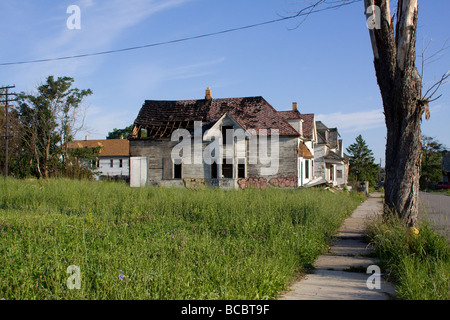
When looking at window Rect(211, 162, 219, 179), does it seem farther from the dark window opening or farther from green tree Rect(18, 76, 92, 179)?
green tree Rect(18, 76, 92, 179)

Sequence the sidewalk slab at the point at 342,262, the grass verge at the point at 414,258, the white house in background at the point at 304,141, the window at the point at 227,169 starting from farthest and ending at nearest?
the white house in background at the point at 304,141 < the window at the point at 227,169 < the sidewalk slab at the point at 342,262 < the grass verge at the point at 414,258

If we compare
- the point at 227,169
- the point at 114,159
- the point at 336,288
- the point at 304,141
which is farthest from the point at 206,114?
the point at 114,159

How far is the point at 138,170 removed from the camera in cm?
3269

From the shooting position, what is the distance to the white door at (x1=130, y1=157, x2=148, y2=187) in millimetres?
32438

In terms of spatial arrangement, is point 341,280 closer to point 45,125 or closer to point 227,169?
point 227,169

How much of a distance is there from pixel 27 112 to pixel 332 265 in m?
45.8

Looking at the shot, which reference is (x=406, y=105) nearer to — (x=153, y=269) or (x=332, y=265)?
(x=332, y=265)

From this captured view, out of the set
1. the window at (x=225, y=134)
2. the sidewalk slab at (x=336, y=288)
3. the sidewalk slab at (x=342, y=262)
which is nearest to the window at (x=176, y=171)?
the window at (x=225, y=134)

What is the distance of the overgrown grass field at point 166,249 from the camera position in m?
5.05

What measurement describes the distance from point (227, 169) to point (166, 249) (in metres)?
24.0

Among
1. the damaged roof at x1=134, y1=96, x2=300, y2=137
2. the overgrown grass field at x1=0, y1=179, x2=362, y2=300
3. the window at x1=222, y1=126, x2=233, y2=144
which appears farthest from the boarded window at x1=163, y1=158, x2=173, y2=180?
the overgrown grass field at x1=0, y1=179, x2=362, y2=300

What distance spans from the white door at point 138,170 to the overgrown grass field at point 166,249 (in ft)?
61.5

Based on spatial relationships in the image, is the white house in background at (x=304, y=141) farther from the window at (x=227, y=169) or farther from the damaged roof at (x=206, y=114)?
the window at (x=227, y=169)
